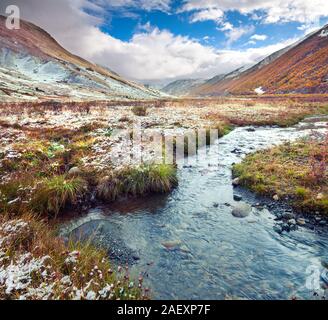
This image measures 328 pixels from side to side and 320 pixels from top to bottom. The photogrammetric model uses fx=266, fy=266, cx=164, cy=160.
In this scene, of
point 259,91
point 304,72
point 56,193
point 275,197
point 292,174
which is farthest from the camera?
point 259,91

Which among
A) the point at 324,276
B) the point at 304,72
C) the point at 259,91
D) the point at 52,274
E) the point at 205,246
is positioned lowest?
the point at 324,276

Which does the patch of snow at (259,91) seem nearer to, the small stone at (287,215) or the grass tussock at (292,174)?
the grass tussock at (292,174)

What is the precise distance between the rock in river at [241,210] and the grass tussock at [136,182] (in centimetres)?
296

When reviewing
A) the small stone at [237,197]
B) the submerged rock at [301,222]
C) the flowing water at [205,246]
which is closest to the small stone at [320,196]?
the submerged rock at [301,222]

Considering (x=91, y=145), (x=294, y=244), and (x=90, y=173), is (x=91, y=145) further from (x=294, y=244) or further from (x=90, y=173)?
(x=294, y=244)

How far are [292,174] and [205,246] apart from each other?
19.7ft

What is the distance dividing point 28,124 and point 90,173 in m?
11.6

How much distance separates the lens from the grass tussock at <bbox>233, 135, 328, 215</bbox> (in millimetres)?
9070

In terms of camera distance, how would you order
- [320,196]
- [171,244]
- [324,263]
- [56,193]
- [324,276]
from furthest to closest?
[56,193] → [320,196] → [171,244] → [324,263] → [324,276]

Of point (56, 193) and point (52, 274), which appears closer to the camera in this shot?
point (52, 274)

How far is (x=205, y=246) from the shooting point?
736 cm

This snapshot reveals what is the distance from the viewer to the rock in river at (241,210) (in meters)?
8.96

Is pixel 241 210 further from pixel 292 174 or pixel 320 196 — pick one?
pixel 292 174

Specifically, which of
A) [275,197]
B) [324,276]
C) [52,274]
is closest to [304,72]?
[275,197]
